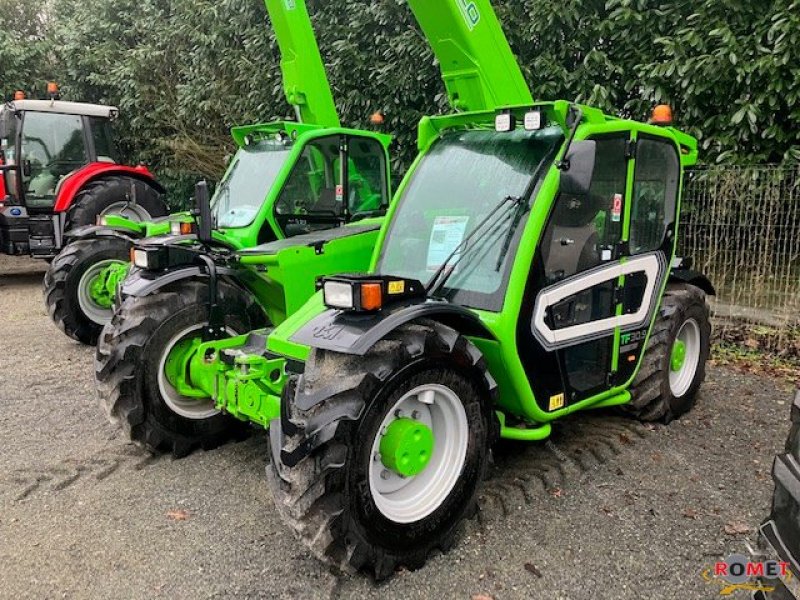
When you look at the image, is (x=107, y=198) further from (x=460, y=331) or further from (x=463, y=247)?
(x=460, y=331)

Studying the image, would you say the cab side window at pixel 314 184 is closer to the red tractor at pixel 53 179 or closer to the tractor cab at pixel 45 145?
the red tractor at pixel 53 179

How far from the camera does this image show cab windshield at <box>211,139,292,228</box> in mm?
5605

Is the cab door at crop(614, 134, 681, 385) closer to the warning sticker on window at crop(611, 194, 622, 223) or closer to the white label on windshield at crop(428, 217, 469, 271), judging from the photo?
the warning sticker on window at crop(611, 194, 622, 223)

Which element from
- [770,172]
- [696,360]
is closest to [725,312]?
[770,172]

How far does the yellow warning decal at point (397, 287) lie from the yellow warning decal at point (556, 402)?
107 cm

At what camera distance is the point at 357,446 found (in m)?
2.67

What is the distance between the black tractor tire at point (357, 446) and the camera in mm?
2592

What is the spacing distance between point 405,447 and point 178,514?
1.31 metres

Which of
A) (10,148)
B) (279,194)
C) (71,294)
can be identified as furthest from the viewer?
(10,148)

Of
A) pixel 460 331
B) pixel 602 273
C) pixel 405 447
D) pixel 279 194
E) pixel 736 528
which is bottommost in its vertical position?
pixel 736 528

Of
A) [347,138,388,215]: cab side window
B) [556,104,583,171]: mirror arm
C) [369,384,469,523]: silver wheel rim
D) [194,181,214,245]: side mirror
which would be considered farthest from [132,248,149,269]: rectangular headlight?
[556,104,583,171]: mirror arm

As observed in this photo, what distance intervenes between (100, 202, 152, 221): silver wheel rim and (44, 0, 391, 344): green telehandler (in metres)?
2.44

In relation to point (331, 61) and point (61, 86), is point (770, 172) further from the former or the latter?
Result: point (61, 86)

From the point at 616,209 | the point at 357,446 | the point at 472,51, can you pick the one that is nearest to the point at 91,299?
the point at 472,51
